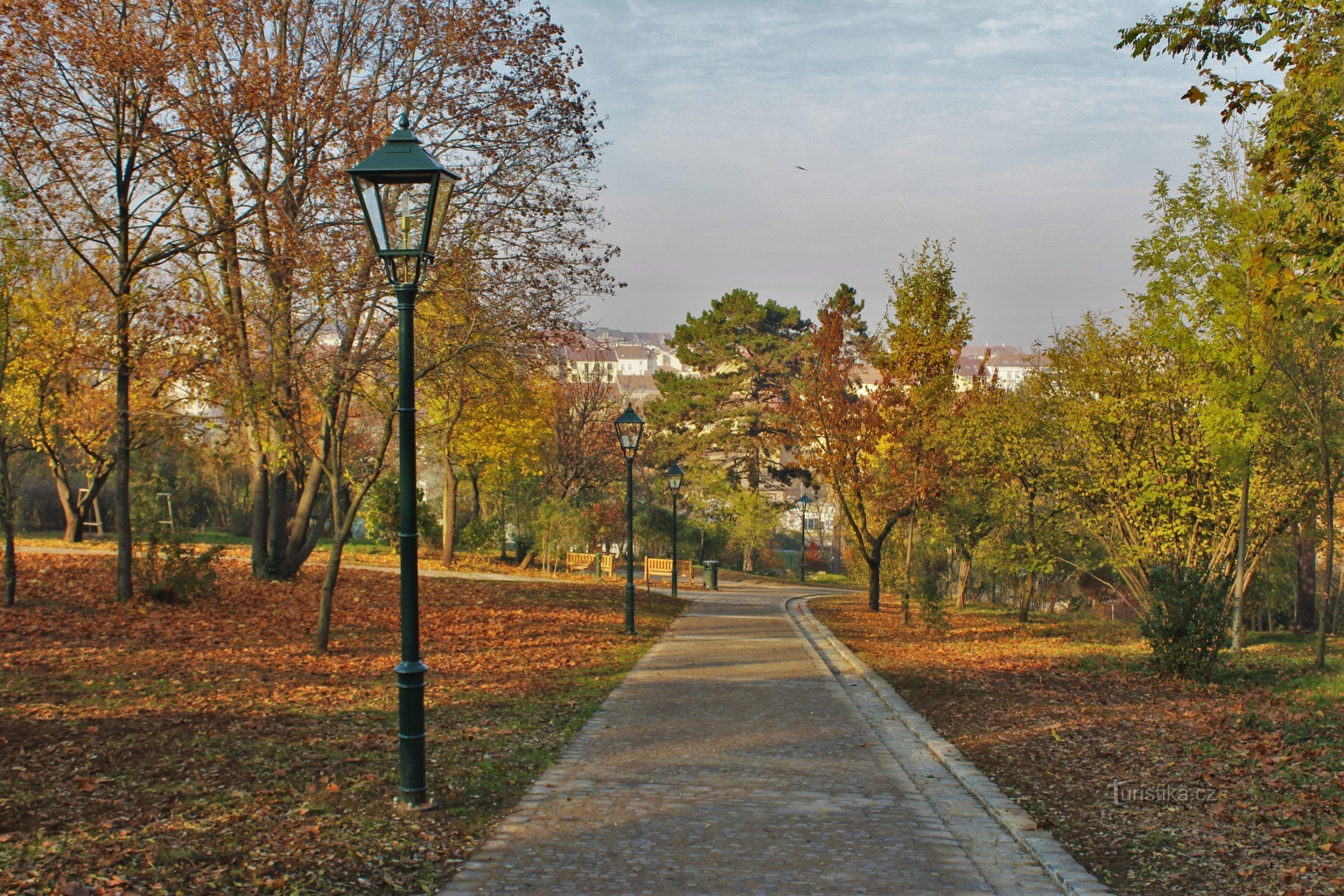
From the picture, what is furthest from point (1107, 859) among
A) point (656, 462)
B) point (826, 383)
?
point (656, 462)

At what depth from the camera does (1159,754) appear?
7676 mm

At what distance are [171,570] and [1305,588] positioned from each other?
25534 millimetres

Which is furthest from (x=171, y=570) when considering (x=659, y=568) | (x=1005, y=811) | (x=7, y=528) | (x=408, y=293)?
(x=659, y=568)

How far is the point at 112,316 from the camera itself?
15242 mm

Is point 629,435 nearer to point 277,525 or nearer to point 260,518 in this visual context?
point 260,518

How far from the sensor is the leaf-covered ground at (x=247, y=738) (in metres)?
4.71

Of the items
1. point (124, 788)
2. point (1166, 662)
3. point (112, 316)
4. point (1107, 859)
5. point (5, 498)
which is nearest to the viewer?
point (1107, 859)

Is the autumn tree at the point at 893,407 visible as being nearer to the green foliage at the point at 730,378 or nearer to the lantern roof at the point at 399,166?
the lantern roof at the point at 399,166

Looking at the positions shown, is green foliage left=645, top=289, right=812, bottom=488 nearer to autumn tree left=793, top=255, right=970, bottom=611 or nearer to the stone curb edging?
autumn tree left=793, top=255, right=970, bottom=611

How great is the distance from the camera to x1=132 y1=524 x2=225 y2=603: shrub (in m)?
13.7

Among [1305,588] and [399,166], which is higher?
[399,166]

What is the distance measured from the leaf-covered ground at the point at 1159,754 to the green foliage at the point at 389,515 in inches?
777

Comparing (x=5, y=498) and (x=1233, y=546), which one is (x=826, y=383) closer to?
(x=1233, y=546)

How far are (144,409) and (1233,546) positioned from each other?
1689 centimetres
